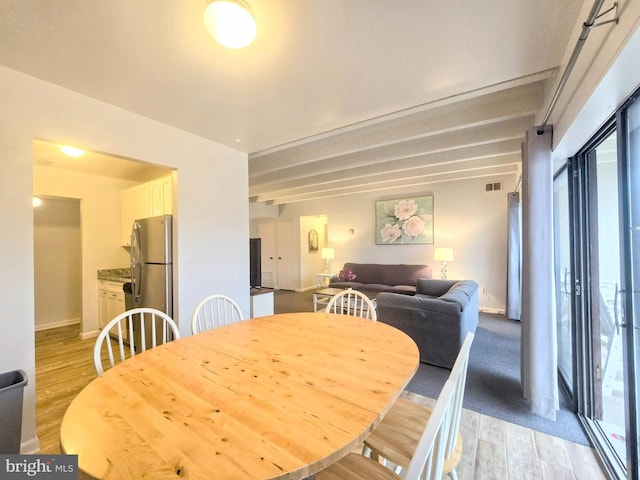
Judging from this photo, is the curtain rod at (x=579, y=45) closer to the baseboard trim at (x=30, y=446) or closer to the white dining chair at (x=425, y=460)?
the white dining chair at (x=425, y=460)

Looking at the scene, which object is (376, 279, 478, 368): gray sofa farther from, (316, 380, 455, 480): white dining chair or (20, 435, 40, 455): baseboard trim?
(20, 435, 40, 455): baseboard trim

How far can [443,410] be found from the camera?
2.15ft

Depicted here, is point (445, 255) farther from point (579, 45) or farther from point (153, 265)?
point (153, 265)

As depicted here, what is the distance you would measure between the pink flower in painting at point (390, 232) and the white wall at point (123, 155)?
3741 mm

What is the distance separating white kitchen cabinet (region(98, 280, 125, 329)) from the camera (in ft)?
12.1

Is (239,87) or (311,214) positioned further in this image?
(311,214)

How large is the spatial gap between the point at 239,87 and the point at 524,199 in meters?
2.38

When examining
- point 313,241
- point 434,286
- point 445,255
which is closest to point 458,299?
point 434,286

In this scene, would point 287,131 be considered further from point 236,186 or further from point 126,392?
point 126,392

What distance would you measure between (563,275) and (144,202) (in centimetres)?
503

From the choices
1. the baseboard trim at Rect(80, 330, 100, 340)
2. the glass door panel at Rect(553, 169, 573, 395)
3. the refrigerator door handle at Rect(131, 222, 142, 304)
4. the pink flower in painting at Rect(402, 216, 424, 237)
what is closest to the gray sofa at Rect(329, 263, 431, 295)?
the pink flower in painting at Rect(402, 216, 424, 237)

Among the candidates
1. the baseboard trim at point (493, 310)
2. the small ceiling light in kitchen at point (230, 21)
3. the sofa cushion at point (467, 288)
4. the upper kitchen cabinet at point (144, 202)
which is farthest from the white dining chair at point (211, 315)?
the baseboard trim at point (493, 310)

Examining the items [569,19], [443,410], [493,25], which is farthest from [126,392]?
[569,19]

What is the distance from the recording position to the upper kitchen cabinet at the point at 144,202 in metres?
3.37
